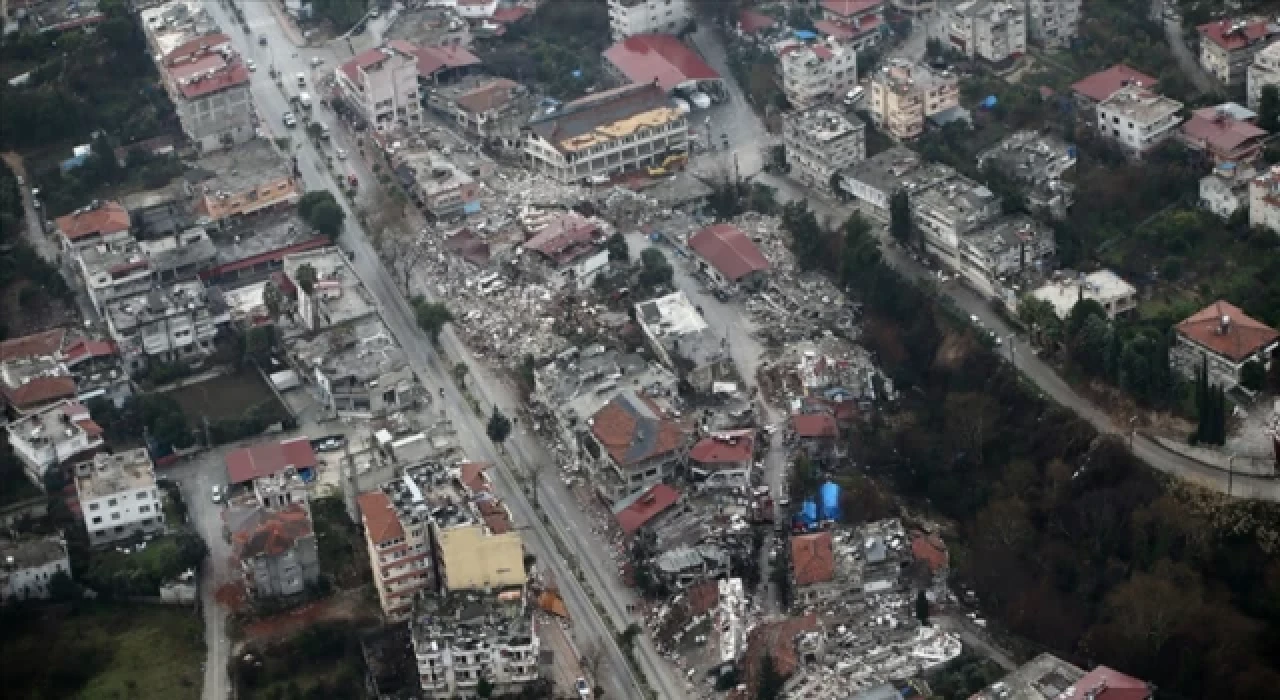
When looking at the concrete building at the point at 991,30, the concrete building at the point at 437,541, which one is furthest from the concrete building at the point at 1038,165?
the concrete building at the point at 437,541

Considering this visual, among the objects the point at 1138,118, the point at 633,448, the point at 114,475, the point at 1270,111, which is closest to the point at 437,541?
the point at 633,448

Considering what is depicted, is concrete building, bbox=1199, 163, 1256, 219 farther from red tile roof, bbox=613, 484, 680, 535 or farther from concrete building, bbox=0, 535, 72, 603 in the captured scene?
concrete building, bbox=0, 535, 72, 603

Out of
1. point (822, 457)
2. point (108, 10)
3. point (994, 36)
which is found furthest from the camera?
point (108, 10)

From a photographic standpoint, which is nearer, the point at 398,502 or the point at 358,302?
the point at 398,502

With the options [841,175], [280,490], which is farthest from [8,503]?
[841,175]

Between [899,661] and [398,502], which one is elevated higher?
[398,502]

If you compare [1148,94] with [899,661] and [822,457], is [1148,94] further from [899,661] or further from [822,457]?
[899,661]

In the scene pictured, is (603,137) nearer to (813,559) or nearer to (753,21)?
(753,21)

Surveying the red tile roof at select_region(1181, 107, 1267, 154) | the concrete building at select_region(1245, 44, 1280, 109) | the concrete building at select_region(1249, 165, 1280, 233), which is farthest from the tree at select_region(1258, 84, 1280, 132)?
the concrete building at select_region(1249, 165, 1280, 233)
